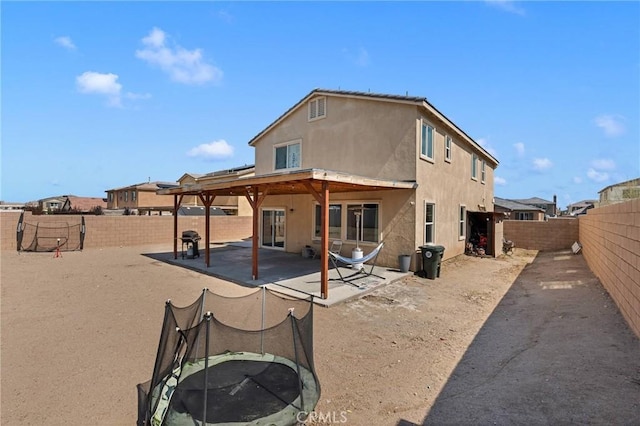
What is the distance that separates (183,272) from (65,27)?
7362mm

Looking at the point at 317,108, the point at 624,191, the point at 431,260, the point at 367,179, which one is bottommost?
the point at 431,260

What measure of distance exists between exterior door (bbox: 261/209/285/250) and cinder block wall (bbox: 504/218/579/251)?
13.5m

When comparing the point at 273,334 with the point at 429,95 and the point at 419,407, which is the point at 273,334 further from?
the point at 429,95

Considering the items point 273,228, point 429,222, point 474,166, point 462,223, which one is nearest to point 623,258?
point 429,222

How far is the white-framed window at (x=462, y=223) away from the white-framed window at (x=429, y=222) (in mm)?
3385

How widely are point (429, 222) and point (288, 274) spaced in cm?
533

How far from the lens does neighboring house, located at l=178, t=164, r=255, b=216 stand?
24316 millimetres

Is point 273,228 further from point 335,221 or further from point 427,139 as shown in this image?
point 427,139

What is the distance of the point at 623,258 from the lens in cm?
571

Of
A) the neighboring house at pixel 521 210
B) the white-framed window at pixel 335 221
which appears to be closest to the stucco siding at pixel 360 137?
the white-framed window at pixel 335 221

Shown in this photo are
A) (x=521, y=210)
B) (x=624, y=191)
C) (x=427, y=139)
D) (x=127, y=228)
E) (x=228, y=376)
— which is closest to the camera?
(x=228, y=376)

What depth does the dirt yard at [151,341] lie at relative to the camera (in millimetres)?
3492

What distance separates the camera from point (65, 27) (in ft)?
26.8

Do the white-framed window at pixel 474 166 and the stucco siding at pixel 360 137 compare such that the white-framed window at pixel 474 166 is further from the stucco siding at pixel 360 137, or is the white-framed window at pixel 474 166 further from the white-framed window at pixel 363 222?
the white-framed window at pixel 363 222
